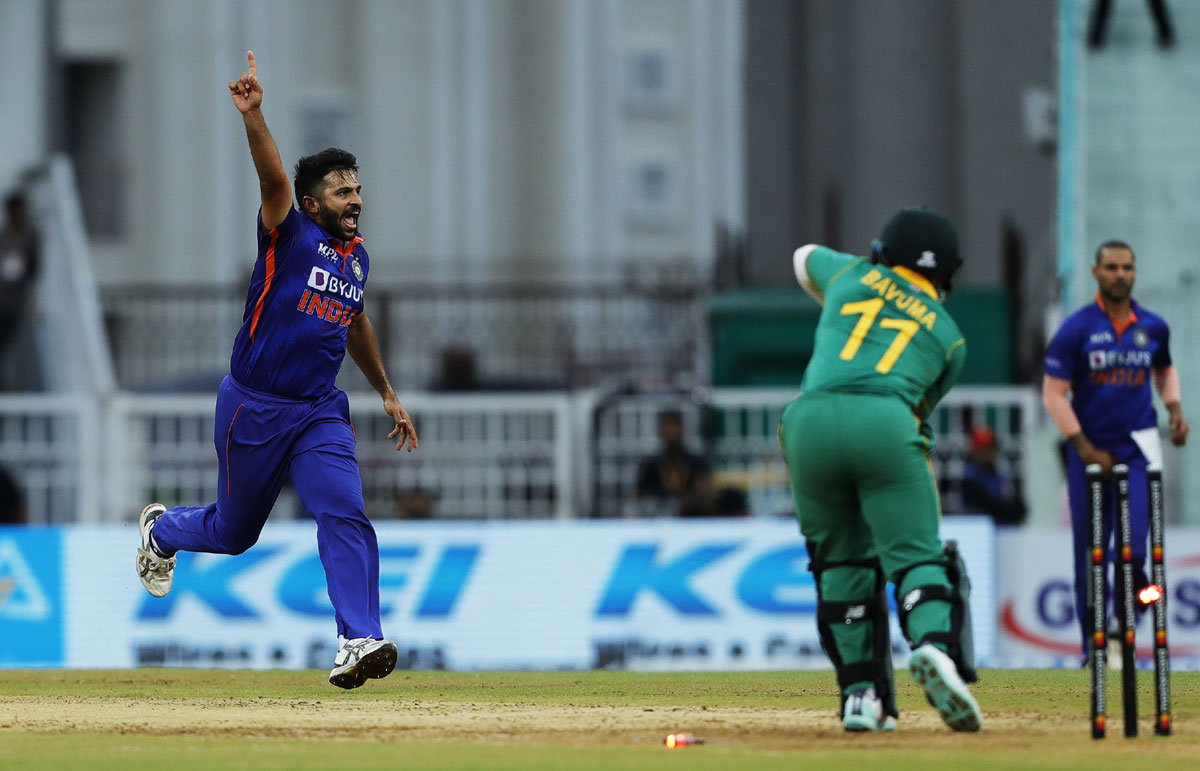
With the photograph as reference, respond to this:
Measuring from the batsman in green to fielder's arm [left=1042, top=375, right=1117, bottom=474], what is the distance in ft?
12.4

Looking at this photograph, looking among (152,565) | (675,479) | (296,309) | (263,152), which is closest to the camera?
(263,152)

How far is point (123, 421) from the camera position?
15.8 metres

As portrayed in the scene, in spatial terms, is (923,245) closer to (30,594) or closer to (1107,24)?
(30,594)

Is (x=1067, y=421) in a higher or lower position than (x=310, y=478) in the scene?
lower

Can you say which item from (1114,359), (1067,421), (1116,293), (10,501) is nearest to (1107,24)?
(1116,293)

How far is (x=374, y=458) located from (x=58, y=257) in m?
4.15

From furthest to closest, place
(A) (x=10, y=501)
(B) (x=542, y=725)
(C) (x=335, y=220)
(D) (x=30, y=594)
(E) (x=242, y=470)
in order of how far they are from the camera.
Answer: (A) (x=10, y=501) → (D) (x=30, y=594) → (E) (x=242, y=470) → (C) (x=335, y=220) → (B) (x=542, y=725)

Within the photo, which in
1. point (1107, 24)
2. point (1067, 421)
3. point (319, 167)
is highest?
point (1107, 24)

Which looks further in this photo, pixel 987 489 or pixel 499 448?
pixel 499 448

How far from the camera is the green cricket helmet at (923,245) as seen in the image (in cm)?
726

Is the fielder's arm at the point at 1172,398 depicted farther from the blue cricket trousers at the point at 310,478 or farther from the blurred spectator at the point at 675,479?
the blue cricket trousers at the point at 310,478

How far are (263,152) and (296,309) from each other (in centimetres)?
67

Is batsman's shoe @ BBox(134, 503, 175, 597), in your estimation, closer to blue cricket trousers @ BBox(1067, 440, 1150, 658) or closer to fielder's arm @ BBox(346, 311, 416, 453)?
fielder's arm @ BBox(346, 311, 416, 453)

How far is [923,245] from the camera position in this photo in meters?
7.26
